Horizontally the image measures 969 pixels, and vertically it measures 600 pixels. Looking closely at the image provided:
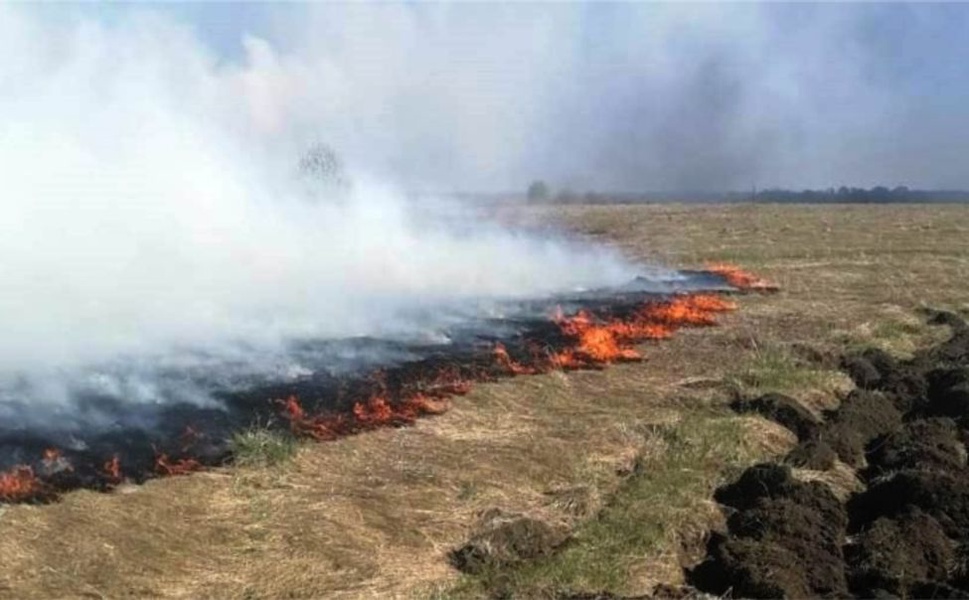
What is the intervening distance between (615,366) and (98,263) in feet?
39.6

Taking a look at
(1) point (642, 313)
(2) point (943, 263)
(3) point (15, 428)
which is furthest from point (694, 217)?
(3) point (15, 428)

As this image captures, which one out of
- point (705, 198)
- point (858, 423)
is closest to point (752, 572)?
point (858, 423)

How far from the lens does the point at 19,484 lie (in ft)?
36.3

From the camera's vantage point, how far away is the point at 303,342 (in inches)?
793

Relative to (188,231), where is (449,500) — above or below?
below

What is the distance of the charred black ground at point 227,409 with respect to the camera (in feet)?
39.1

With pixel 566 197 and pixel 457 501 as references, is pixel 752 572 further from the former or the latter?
pixel 566 197

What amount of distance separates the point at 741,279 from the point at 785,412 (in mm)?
18294

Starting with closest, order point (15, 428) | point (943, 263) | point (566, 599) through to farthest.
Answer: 1. point (566, 599)
2. point (15, 428)
3. point (943, 263)

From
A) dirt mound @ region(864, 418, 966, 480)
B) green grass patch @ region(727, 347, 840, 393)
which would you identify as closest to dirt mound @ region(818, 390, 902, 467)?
dirt mound @ region(864, 418, 966, 480)

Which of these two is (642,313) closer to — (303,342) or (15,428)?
(303,342)

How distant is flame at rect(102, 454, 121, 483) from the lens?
11.6 m

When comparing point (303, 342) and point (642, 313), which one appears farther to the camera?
point (642, 313)

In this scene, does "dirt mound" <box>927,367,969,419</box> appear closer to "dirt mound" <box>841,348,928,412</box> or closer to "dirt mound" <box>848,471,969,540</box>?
"dirt mound" <box>841,348,928,412</box>
